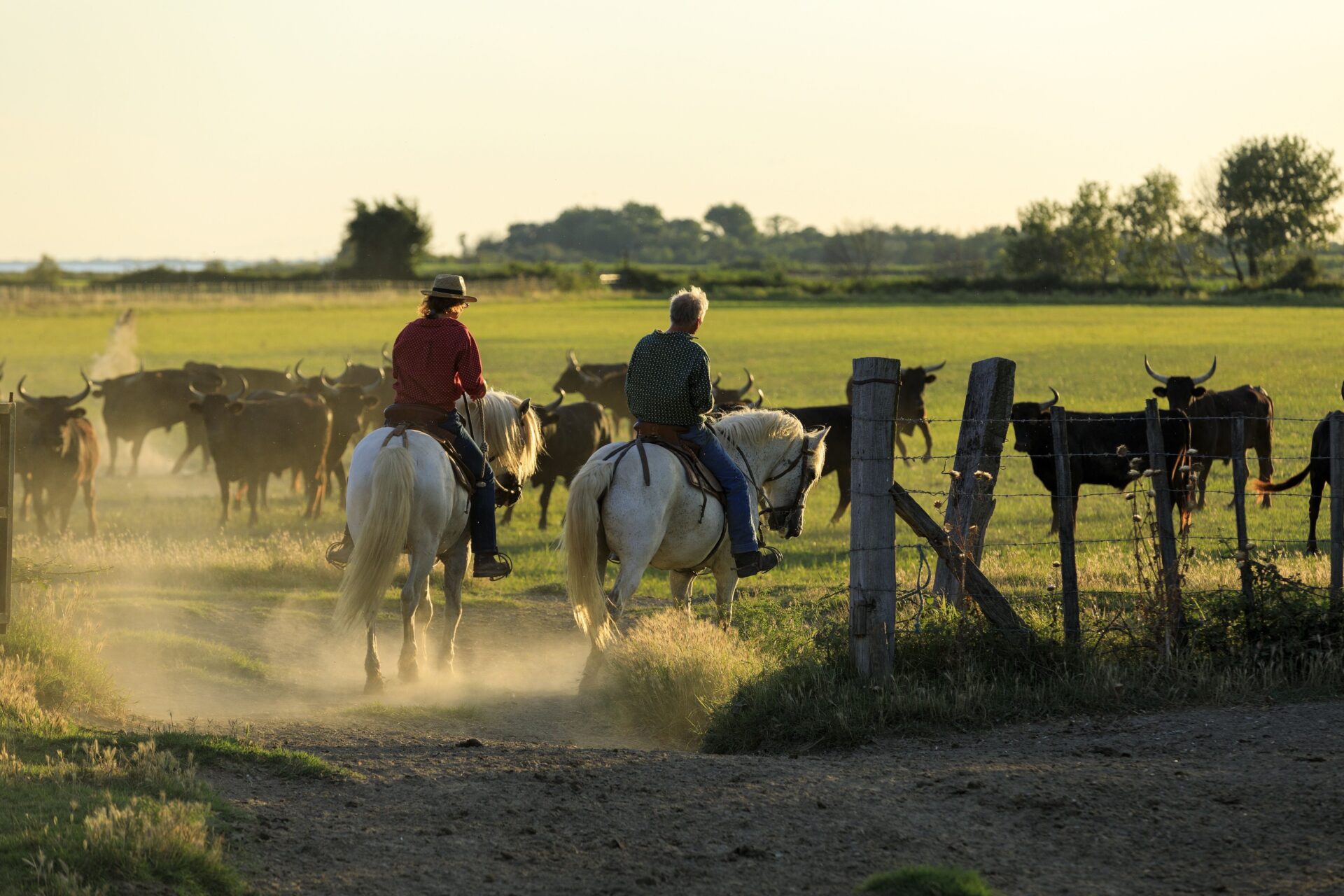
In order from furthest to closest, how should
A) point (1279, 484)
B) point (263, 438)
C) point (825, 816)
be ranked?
1. point (263, 438)
2. point (1279, 484)
3. point (825, 816)

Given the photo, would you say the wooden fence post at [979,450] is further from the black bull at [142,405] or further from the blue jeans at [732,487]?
the black bull at [142,405]

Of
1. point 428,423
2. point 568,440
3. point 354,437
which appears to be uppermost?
point 428,423

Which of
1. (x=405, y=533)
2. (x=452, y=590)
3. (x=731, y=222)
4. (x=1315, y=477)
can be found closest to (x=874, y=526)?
(x=405, y=533)

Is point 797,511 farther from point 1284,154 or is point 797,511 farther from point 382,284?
point 382,284

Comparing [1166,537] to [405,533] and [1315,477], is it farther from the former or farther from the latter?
[1315,477]

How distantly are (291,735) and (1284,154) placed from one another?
Answer: 80786 mm

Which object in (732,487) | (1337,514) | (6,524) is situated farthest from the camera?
(732,487)

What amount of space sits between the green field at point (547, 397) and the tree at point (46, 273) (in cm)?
2390

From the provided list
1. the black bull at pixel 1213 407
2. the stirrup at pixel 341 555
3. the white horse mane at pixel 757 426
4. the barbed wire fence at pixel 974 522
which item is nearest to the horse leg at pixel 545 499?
the black bull at pixel 1213 407

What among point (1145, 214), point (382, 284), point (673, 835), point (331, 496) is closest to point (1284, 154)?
point (1145, 214)

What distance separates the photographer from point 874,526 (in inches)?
316

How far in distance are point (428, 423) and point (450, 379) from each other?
332 millimetres

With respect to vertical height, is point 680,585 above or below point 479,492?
below

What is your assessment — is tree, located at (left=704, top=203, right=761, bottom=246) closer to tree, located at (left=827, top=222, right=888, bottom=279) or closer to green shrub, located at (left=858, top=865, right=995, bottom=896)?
tree, located at (left=827, top=222, right=888, bottom=279)
